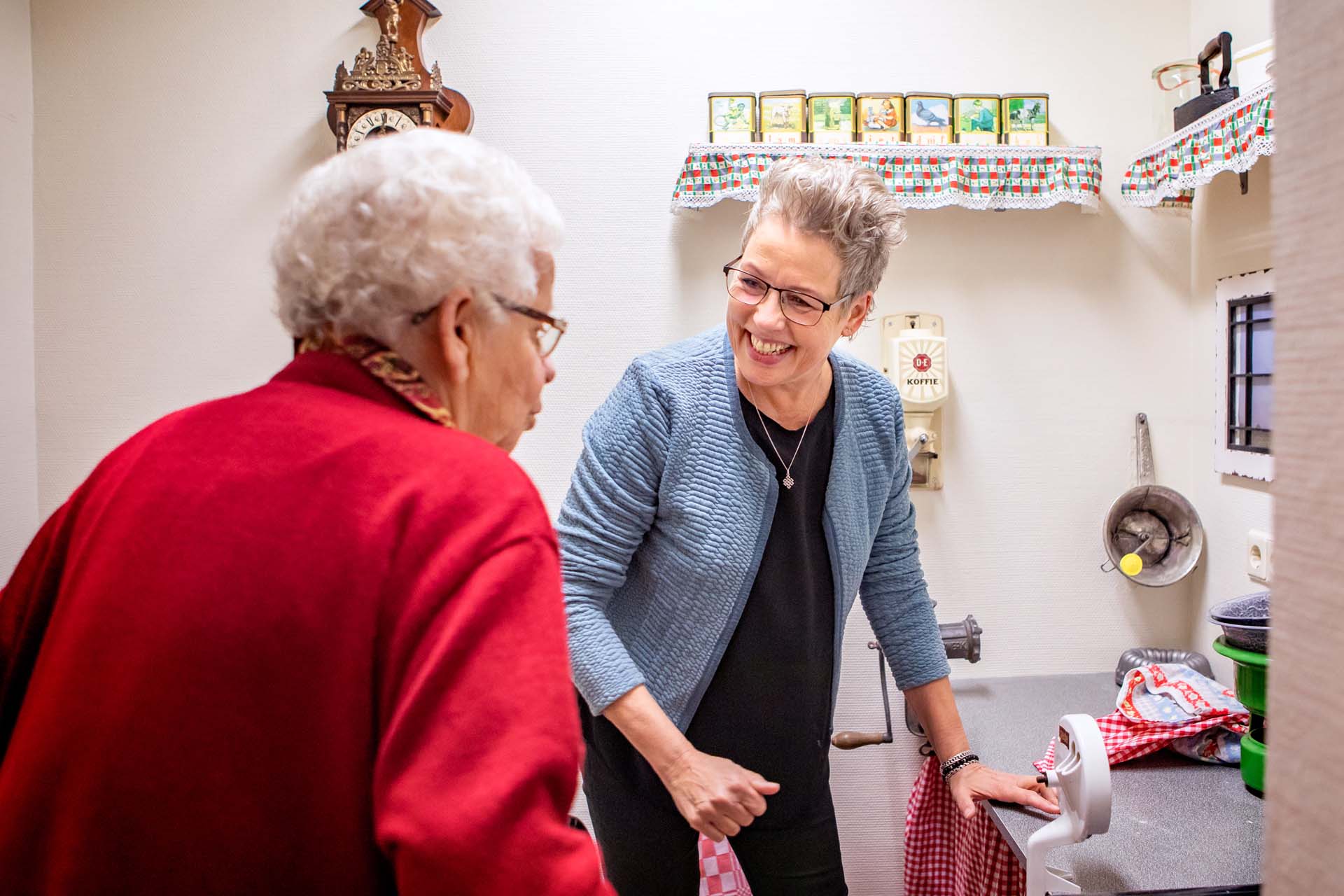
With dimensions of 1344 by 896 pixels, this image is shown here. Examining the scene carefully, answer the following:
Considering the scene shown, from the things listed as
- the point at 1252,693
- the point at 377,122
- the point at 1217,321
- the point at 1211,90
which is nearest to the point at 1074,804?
the point at 1252,693

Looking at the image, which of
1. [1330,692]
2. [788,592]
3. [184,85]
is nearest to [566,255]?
[184,85]

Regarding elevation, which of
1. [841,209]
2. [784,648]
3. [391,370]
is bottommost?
[784,648]

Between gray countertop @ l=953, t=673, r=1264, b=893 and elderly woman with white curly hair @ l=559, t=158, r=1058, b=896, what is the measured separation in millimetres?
109

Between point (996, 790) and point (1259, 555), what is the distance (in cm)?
100

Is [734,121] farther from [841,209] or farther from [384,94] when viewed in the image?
[841,209]

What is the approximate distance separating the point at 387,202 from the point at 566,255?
1.62 meters

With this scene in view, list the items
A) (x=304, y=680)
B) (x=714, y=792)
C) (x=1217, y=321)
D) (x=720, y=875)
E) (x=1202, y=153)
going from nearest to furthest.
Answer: (x=304, y=680) < (x=714, y=792) < (x=1202, y=153) < (x=720, y=875) < (x=1217, y=321)

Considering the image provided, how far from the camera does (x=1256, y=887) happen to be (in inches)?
46.7

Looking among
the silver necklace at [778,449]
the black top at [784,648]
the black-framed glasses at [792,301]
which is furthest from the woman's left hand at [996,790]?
the black-framed glasses at [792,301]

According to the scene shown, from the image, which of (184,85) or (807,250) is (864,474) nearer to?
(807,250)

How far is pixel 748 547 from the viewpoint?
141cm

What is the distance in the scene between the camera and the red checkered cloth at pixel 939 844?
166 cm

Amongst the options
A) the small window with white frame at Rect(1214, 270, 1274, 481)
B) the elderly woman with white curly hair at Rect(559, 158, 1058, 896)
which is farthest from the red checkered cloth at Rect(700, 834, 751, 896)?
the small window with white frame at Rect(1214, 270, 1274, 481)

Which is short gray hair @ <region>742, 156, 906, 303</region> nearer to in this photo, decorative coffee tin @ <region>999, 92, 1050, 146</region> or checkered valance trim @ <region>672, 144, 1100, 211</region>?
checkered valance trim @ <region>672, 144, 1100, 211</region>
